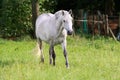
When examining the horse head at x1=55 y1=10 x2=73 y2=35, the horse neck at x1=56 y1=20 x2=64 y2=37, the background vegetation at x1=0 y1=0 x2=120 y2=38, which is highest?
the horse head at x1=55 y1=10 x2=73 y2=35

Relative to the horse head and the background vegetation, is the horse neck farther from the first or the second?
the background vegetation

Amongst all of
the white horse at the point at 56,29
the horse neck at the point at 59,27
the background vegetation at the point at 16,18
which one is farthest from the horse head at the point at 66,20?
the background vegetation at the point at 16,18

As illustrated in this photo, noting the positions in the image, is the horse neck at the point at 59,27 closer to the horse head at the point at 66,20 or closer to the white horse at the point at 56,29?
the white horse at the point at 56,29

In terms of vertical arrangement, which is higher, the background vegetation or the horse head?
the horse head

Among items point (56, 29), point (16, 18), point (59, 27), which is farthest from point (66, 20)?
point (16, 18)

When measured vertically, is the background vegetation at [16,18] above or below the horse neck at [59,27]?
Answer: below

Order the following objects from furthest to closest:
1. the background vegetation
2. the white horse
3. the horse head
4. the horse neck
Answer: the background vegetation, the horse neck, the white horse, the horse head

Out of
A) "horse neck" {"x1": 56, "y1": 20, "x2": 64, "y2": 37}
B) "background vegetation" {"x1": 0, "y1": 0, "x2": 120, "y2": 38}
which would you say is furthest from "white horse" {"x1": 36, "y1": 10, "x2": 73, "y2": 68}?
"background vegetation" {"x1": 0, "y1": 0, "x2": 120, "y2": 38}

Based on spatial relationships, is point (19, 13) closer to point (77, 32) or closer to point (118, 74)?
point (77, 32)

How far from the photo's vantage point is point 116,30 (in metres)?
27.7

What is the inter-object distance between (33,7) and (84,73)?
14312 millimetres

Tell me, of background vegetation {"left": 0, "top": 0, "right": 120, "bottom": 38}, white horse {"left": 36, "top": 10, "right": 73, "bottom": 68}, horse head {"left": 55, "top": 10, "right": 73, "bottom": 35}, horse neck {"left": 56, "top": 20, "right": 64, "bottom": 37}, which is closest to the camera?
horse head {"left": 55, "top": 10, "right": 73, "bottom": 35}

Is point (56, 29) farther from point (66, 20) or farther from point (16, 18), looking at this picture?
point (16, 18)

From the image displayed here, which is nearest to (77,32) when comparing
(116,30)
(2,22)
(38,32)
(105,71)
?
(116,30)
